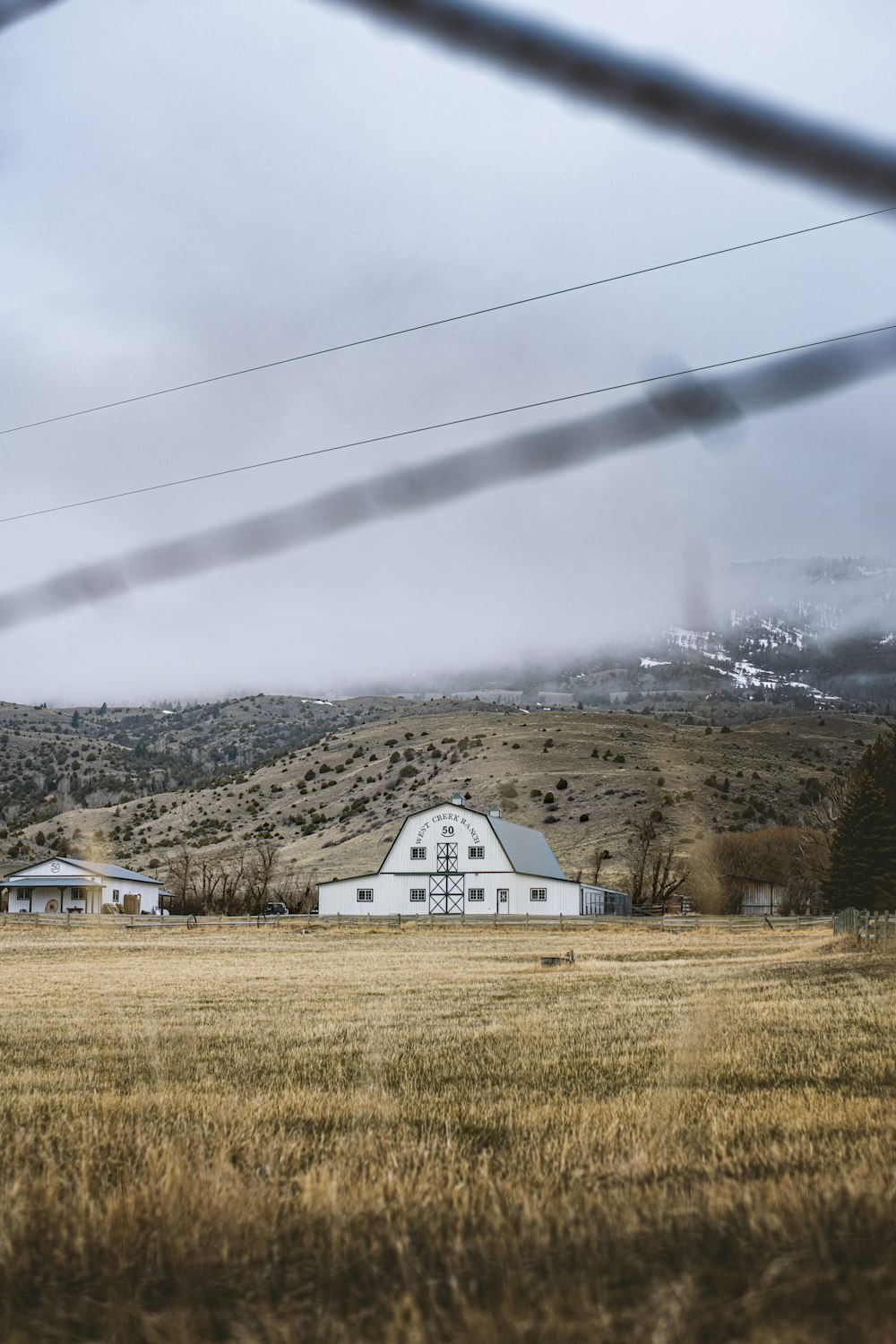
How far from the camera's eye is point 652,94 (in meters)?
2.57

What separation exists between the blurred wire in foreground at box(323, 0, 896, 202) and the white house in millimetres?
79527

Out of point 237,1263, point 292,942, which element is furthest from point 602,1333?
point 292,942

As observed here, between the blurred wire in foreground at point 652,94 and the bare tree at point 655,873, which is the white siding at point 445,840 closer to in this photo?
the bare tree at point 655,873

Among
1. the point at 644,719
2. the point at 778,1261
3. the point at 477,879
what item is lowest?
the point at 477,879

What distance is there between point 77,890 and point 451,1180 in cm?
9122

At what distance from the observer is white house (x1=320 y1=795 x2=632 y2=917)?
266ft

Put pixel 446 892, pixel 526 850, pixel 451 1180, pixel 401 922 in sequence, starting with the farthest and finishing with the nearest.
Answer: pixel 526 850
pixel 446 892
pixel 401 922
pixel 451 1180

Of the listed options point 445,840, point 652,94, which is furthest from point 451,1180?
point 445,840

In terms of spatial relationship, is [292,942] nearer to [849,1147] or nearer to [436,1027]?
[436,1027]

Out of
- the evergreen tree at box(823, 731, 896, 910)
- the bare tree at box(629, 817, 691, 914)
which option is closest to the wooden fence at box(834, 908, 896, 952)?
the evergreen tree at box(823, 731, 896, 910)

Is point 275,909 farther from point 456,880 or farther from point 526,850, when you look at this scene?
point 526,850

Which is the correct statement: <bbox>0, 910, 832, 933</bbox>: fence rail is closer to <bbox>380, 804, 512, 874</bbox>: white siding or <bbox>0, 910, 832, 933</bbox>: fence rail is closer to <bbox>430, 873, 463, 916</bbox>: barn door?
<bbox>430, 873, 463, 916</bbox>: barn door

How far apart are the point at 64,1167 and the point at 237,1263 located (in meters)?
1.85

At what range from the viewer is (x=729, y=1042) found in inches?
368
